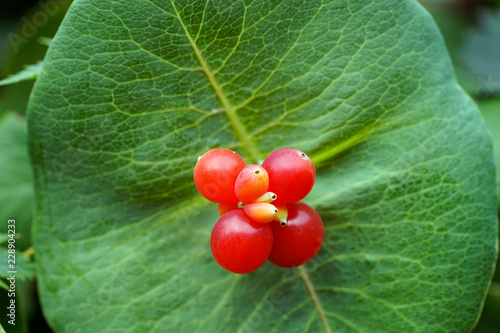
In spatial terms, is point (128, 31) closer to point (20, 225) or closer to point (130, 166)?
point (130, 166)

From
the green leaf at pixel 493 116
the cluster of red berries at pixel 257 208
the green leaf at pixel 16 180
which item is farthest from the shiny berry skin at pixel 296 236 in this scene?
the green leaf at pixel 493 116

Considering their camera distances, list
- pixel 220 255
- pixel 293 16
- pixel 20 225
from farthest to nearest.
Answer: pixel 20 225, pixel 293 16, pixel 220 255

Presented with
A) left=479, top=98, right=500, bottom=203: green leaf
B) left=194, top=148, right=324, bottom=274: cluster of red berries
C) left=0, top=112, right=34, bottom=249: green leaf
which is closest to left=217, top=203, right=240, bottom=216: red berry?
left=194, top=148, right=324, bottom=274: cluster of red berries

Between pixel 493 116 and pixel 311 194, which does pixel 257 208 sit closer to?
pixel 311 194

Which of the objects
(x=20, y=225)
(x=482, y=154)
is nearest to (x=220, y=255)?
(x=482, y=154)

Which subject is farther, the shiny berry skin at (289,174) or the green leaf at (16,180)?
the green leaf at (16,180)

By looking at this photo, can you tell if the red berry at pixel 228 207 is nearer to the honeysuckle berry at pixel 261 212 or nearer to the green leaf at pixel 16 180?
the honeysuckle berry at pixel 261 212

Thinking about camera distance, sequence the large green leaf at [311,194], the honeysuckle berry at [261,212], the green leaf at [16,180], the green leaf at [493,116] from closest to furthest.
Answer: the honeysuckle berry at [261,212] → the large green leaf at [311,194] → the green leaf at [16,180] → the green leaf at [493,116]
